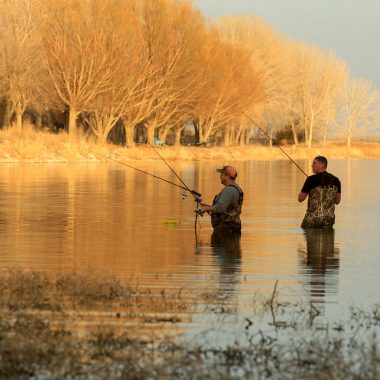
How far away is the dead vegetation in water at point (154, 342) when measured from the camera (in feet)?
23.4

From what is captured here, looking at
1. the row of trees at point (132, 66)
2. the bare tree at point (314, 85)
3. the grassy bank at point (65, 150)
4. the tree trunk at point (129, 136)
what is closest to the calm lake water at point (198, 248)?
Answer: the grassy bank at point (65, 150)

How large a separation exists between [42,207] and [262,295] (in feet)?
45.0

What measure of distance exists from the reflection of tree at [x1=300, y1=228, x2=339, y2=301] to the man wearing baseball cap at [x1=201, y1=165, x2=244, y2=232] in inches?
47.4

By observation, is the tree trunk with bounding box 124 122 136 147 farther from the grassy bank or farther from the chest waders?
the chest waders

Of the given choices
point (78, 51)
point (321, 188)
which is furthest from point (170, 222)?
point (78, 51)

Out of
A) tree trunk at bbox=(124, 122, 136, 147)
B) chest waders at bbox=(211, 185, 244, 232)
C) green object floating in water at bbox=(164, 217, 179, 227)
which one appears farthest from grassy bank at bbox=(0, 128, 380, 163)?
chest waders at bbox=(211, 185, 244, 232)

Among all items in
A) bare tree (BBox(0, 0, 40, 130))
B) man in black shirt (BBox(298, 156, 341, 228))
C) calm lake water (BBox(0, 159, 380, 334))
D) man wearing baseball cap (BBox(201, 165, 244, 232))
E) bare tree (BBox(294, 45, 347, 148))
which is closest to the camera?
calm lake water (BBox(0, 159, 380, 334))

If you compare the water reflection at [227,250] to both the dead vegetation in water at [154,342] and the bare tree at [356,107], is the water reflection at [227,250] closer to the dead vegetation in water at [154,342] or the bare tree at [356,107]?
the dead vegetation in water at [154,342]

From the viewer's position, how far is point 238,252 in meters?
15.1

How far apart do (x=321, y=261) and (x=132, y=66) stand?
5292 centimetres

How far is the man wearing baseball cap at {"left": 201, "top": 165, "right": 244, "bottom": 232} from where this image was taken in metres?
16.1

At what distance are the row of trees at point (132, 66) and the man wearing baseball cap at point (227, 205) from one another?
41.2m

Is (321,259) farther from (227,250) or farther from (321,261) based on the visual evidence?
(227,250)

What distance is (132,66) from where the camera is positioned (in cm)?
6625
